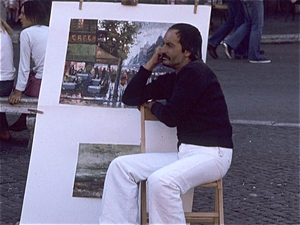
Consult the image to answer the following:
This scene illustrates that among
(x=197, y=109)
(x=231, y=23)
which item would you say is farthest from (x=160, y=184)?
(x=231, y=23)

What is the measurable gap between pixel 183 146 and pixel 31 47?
234cm

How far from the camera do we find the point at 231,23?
373 inches

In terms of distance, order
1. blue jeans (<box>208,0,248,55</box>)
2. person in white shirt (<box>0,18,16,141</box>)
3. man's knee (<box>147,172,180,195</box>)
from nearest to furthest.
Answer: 1. man's knee (<box>147,172,180,195</box>)
2. person in white shirt (<box>0,18,16,141</box>)
3. blue jeans (<box>208,0,248,55</box>)

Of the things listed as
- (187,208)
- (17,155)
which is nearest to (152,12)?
(187,208)

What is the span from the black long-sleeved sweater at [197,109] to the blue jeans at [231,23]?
6.39m

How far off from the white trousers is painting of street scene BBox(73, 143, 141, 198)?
311mm

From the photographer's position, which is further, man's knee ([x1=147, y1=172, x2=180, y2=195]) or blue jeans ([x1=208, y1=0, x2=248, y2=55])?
blue jeans ([x1=208, y1=0, x2=248, y2=55])

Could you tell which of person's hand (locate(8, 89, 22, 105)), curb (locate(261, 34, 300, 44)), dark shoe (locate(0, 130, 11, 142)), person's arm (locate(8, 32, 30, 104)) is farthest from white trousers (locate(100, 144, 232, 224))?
curb (locate(261, 34, 300, 44))

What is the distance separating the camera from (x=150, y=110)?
10.7ft

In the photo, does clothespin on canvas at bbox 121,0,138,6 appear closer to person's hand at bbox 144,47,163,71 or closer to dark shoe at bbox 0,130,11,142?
person's hand at bbox 144,47,163,71

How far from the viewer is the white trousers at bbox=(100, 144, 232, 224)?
2.89 meters

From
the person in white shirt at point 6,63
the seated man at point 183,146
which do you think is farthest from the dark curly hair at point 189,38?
the person in white shirt at point 6,63

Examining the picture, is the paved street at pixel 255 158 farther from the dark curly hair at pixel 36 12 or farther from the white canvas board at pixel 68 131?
the dark curly hair at pixel 36 12

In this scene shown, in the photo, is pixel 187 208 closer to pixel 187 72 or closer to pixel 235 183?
pixel 187 72
